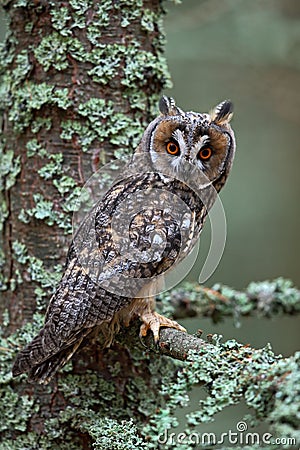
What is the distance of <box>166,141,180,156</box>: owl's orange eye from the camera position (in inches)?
103

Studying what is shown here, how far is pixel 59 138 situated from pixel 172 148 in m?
0.47

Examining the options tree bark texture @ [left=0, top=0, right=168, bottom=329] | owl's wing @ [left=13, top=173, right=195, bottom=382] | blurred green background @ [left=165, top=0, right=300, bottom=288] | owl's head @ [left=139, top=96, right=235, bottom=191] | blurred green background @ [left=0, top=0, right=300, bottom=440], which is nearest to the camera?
owl's wing @ [left=13, top=173, right=195, bottom=382]

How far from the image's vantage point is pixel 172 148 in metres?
2.64

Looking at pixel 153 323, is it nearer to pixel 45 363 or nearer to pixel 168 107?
pixel 45 363

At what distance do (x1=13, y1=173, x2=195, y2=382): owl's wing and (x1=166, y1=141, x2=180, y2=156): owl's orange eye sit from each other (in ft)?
0.68

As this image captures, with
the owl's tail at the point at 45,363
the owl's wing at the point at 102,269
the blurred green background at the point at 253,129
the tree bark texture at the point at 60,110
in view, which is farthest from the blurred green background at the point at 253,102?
the owl's tail at the point at 45,363

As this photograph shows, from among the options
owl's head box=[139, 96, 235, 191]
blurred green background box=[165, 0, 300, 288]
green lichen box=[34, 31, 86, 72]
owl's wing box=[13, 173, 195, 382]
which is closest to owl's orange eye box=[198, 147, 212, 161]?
owl's head box=[139, 96, 235, 191]

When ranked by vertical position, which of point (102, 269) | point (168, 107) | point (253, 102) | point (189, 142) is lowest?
point (102, 269)

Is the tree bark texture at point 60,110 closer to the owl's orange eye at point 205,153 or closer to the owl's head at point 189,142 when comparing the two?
the owl's head at point 189,142

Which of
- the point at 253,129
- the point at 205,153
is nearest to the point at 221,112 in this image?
the point at 205,153

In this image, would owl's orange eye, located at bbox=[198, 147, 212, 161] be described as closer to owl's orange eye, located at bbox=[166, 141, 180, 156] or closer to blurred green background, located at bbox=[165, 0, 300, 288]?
owl's orange eye, located at bbox=[166, 141, 180, 156]

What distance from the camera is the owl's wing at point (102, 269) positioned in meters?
2.37

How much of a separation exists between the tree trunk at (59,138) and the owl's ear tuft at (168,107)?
5.8 inches

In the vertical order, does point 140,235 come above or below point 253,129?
below
